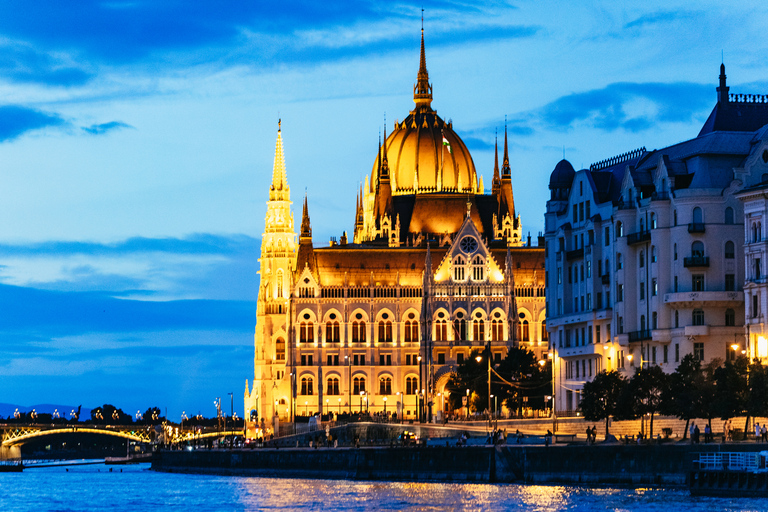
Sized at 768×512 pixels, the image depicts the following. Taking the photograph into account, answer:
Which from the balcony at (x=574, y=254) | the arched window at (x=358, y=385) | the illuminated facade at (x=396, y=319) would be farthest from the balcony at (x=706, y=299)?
the arched window at (x=358, y=385)

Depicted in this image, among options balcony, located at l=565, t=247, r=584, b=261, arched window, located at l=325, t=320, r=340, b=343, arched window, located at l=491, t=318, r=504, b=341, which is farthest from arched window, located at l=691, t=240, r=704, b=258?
arched window, located at l=325, t=320, r=340, b=343

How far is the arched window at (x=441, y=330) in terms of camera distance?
6983 inches

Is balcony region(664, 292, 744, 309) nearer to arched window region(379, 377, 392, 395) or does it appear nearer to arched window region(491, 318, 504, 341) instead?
arched window region(491, 318, 504, 341)

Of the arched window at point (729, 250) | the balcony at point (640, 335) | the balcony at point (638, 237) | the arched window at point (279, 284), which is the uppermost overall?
the arched window at point (279, 284)

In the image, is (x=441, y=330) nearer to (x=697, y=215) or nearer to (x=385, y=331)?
(x=385, y=331)

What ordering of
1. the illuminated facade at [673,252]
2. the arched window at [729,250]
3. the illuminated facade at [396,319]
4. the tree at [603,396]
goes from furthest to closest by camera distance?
the illuminated facade at [396,319], the arched window at [729,250], the illuminated facade at [673,252], the tree at [603,396]

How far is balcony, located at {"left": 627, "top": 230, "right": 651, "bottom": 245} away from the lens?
110525 mm

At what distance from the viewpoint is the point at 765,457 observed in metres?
72.9

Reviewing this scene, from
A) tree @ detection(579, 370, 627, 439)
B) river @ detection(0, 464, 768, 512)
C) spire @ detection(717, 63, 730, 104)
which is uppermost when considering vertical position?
spire @ detection(717, 63, 730, 104)

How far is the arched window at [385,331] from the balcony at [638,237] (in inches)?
2680

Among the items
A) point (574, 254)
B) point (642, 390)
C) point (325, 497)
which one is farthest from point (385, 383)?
point (325, 497)

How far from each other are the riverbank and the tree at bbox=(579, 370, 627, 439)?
29.1ft

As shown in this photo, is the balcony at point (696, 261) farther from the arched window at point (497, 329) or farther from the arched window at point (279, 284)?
the arched window at point (279, 284)

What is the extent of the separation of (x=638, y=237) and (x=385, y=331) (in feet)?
230
